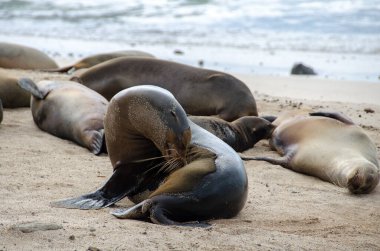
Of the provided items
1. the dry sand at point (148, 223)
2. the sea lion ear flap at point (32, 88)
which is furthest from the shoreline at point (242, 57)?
the dry sand at point (148, 223)

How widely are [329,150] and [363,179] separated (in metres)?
0.84

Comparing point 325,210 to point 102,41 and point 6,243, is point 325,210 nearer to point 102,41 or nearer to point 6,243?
point 6,243

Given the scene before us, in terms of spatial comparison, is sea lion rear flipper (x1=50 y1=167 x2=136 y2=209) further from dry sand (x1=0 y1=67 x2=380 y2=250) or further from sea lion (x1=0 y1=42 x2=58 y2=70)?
sea lion (x1=0 y1=42 x2=58 y2=70)

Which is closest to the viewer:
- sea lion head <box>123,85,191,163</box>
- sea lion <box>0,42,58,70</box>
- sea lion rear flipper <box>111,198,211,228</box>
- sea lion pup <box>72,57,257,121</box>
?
sea lion rear flipper <box>111,198,211,228</box>

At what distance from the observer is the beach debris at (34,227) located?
3480mm

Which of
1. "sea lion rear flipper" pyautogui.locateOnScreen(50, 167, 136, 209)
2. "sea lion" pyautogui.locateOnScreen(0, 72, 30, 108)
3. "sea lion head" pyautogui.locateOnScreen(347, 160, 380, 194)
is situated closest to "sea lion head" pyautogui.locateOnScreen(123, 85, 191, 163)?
"sea lion rear flipper" pyautogui.locateOnScreen(50, 167, 136, 209)

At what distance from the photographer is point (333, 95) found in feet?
33.2

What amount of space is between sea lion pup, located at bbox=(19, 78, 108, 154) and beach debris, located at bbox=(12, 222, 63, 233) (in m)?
2.60

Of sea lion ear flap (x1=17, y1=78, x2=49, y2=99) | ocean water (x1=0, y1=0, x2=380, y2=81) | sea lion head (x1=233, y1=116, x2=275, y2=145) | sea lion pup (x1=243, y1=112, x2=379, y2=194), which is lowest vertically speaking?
ocean water (x1=0, y1=0, x2=380, y2=81)

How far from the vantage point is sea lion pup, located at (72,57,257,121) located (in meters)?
7.92

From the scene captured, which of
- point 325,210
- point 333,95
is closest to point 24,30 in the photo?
point 333,95

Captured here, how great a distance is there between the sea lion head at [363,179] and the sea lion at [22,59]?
696 centimetres

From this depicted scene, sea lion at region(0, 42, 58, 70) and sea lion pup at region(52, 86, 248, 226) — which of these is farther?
sea lion at region(0, 42, 58, 70)

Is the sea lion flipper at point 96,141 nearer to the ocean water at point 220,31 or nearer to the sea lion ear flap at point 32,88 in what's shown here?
the sea lion ear flap at point 32,88
